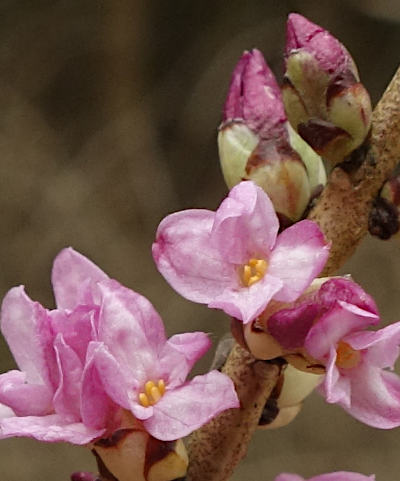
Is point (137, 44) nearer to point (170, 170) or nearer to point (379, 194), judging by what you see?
point (170, 170)

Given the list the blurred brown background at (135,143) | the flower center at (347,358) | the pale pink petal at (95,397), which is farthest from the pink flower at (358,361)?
the blurred brown background at (135,143)

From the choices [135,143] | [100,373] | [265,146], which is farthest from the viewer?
[135,143]

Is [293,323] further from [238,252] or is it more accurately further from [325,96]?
[325,96]

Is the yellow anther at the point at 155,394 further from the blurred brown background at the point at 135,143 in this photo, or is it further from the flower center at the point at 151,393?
the blurred brown background at the point at 135,143

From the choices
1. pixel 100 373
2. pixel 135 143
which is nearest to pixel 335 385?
pixel 100 373

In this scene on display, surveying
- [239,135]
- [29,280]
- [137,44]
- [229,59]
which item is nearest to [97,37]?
[137,44]

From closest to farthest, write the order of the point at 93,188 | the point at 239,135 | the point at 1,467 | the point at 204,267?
the point at 204,267 → the point at 239,135 → the point at 1,467 → the point at 93,188
